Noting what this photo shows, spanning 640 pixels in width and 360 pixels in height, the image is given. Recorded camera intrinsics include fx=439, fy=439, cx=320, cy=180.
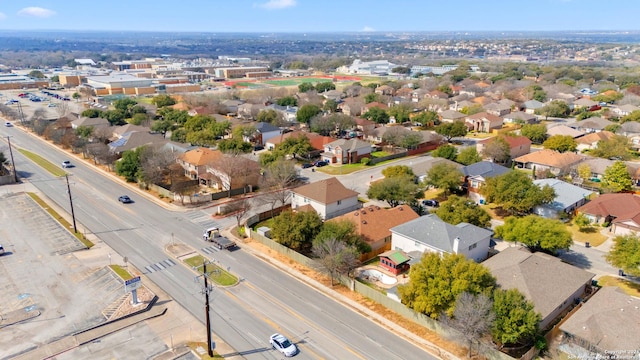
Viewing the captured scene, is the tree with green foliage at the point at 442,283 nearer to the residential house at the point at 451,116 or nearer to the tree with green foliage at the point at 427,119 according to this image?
the tree with green foliage at the point at 427,119

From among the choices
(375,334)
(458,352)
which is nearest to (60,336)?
(375,334)

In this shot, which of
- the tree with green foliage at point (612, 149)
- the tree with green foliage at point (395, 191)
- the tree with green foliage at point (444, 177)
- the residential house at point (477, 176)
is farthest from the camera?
the tree with green foliage at point (612, 149)

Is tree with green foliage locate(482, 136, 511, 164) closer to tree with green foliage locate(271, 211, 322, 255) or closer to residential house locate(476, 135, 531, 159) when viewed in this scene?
residential house locate(476, 135, 531, 159)

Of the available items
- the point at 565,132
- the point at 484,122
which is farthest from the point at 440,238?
the point at 484,122

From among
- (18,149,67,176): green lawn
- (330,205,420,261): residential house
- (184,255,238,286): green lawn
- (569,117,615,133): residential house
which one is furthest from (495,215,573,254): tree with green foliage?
(569,117,615,133): residential house

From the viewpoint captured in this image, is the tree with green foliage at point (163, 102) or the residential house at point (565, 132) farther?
the tree with green foliage at point (163, 102)

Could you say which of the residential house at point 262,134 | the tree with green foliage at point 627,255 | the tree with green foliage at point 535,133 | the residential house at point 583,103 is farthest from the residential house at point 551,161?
the residential house at point 583,103
